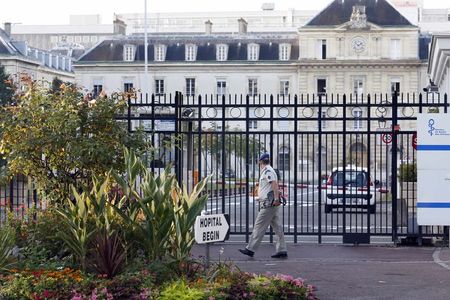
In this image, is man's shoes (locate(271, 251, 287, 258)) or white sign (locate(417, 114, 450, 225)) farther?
white sign (locate(417, 114, 450, 225))

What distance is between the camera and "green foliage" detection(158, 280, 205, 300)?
11273 millimetres

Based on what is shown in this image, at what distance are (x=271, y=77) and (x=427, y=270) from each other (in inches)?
2732

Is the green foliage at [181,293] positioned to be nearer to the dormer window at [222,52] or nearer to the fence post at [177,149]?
the fence post at [177,149]

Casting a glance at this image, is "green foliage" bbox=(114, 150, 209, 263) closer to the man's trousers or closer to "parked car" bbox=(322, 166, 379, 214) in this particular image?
the man's trousers

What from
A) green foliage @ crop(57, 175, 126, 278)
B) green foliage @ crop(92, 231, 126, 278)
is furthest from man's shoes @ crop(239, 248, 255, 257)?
green foliage @ crop(92, 231, 126, 278)

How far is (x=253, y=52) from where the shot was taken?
85.4 meters

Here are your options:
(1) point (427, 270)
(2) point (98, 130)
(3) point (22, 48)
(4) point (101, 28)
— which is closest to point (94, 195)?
(2) point (98, 130)

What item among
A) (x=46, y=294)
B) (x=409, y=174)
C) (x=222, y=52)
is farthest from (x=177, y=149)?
(x=222, y=52)

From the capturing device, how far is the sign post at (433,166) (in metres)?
17.8

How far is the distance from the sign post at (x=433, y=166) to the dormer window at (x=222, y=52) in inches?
2676

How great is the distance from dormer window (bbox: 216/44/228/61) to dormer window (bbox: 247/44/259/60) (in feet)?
6.22

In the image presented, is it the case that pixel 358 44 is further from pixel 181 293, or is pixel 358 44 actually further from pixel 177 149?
pixel 181 293

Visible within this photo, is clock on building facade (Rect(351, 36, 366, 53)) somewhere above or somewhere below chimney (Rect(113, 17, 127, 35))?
below

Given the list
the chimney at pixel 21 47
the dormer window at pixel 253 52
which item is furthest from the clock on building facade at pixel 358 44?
the chimney at pixel 21 47
